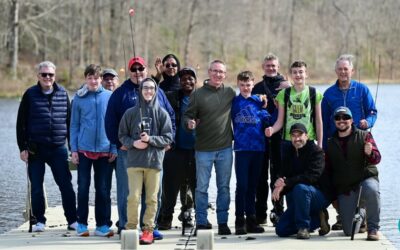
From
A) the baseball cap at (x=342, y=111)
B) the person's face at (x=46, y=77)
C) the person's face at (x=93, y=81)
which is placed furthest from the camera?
the person's face at (x=46, y=77)

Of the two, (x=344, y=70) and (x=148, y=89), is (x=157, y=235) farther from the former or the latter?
(x=344, y=70)

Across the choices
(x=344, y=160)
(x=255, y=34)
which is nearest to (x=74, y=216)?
(x=344, y=160)

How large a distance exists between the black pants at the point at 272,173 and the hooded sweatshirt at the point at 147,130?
1.39m

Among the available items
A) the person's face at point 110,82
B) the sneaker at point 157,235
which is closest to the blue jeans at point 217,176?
the sneaker at point 157,235

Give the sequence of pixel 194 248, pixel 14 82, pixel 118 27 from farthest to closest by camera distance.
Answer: pixel 118 27, pixel 14 82, pixel 194 248

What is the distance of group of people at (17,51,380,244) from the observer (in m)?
8.26

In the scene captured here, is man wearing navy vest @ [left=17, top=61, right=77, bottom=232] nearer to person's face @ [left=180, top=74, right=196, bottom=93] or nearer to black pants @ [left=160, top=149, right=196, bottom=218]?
black pants @ [left=160, top=149, right=196, bottom=218]

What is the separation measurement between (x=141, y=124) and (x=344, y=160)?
6.55 feet

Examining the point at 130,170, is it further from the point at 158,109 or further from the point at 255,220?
the point at 255,220

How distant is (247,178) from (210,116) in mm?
743

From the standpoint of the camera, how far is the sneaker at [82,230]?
8883mm

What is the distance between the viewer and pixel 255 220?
352 inches

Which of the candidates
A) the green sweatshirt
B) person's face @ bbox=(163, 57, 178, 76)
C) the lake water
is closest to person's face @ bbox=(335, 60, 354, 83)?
the green sweatshirt

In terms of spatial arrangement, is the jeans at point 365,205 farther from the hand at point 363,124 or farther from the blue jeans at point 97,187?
the blue jeans at point 97,187
